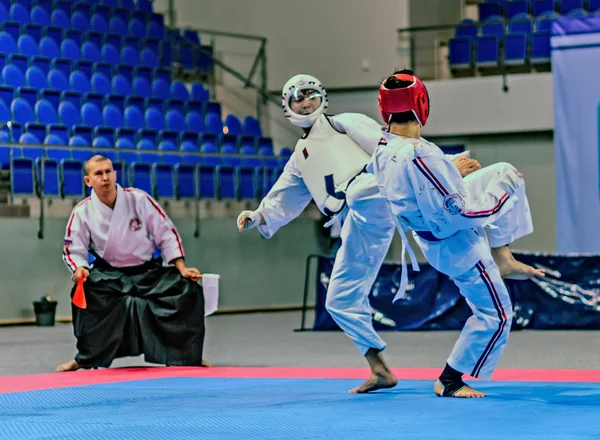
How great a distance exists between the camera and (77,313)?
649cm

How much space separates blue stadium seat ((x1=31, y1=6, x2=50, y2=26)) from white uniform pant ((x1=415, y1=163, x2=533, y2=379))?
10221 millimetres

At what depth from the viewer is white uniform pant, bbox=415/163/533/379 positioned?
443 centimetres

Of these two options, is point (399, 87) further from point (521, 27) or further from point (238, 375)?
point (521, 27)

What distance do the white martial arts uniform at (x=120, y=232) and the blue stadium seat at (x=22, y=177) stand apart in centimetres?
449

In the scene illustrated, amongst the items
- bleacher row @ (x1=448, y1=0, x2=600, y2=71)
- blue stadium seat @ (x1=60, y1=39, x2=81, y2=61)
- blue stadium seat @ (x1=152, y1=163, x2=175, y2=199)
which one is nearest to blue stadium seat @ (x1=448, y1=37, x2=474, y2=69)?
bleacher row @ (x1=448, y1=0, x2=600, y2=71)

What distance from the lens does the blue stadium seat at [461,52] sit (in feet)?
47.2

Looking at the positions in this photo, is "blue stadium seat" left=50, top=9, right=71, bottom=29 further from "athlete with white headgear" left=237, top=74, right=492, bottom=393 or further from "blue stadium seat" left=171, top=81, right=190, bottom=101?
"athlete with white headgear" left=237, top=74, right=492, bottom=393

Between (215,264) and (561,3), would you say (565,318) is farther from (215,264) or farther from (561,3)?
(561,3)

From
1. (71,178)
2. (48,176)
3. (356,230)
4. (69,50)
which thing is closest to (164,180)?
(71,178)

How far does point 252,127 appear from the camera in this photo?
14469 millimetres

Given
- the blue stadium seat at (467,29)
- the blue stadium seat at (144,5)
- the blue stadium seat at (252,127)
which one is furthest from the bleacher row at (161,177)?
the blue stadium seat at (144,5)

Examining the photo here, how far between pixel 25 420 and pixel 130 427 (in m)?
0.54

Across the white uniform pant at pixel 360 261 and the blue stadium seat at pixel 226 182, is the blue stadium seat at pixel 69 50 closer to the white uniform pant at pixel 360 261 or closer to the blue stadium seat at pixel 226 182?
the blue stadium seat at pixel 226 182

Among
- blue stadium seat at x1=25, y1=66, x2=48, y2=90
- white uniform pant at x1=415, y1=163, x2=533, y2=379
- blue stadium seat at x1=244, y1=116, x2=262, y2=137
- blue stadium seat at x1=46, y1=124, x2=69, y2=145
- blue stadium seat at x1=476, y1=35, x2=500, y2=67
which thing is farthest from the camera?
blue stadium seat at x1=244, y1=116, x2=262, y2=137
